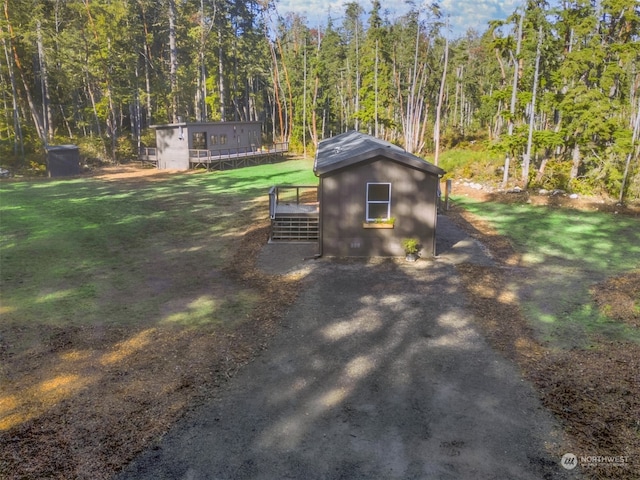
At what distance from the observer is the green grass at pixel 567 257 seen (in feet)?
34.2

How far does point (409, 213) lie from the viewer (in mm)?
15102

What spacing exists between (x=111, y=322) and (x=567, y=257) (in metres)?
14.5

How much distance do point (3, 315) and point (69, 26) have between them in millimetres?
38767

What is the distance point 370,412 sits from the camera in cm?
728

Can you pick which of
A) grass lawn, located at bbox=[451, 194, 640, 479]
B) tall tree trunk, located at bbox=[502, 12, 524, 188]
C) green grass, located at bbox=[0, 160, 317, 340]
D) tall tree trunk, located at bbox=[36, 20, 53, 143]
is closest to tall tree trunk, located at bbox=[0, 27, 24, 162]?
tall tree trunk, located at bbox=[36, 20, 53, 143]

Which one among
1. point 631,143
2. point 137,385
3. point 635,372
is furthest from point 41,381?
point 631,143

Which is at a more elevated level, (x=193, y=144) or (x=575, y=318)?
(x=193, y=144)

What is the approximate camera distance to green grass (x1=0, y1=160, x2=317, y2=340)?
11383 millimetres

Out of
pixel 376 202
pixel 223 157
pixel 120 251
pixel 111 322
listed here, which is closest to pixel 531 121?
pixel 376 202

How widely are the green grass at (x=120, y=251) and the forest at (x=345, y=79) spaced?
1409cm

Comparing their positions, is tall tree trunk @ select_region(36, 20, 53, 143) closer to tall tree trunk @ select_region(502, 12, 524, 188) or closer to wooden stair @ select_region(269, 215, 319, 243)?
wooden stair @ select_region(269, 215, 319, 243)

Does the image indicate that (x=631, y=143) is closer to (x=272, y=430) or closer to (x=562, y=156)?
(x=562, y=156)

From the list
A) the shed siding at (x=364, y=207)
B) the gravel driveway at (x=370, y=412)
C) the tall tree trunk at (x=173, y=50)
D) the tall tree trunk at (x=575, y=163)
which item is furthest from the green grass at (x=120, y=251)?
the tall tree trunk at (x=575, y=163)

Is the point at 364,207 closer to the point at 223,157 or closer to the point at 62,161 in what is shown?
the point at 223,157
